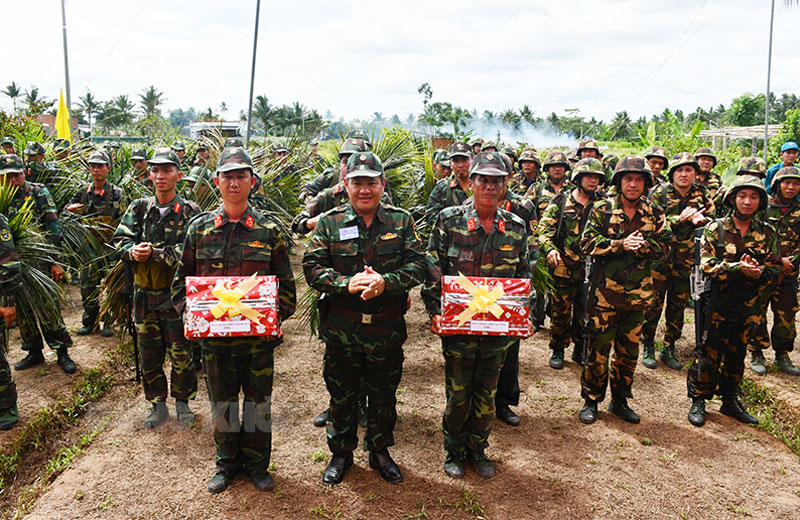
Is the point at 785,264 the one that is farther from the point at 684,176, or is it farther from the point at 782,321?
the point at 684,176

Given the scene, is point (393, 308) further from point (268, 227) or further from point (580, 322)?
point (580, 322)

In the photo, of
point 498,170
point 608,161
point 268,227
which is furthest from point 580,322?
point 608,161

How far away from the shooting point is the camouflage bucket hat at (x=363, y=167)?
11.7 feet

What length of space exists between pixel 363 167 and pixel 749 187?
Result: 3247 millimetres

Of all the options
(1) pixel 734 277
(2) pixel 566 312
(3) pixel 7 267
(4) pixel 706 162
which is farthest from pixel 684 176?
(3) pixel 7 267

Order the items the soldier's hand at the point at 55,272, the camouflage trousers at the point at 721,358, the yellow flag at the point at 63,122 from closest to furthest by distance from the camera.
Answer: the camouflage trousers at the point at 721,358
the soldier's hand at the point at 55,272
the yellow flag at the point at 63,122

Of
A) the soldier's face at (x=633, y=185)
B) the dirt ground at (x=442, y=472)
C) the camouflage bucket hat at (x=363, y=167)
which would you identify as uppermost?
the camouflage bucket hat at (x=363, y=167)

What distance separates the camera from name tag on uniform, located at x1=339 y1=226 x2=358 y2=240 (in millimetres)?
3625

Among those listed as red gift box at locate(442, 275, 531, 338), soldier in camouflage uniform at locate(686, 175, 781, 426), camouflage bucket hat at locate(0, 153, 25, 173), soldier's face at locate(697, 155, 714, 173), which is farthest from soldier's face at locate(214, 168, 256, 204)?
soldier's face at locate(697, 155, 714, 173)

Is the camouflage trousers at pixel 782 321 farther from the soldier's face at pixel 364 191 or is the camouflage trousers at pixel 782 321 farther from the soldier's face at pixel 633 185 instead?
the soldier's face at pixel 364 191

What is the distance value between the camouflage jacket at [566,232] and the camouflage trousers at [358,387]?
8.84ft

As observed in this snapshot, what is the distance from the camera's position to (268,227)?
3705mm

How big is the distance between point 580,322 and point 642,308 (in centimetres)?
159

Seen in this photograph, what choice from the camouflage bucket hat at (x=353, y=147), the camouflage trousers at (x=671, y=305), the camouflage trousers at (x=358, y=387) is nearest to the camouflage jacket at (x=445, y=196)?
the camouflage bucket hat at (x=353, y=147)
